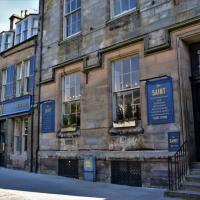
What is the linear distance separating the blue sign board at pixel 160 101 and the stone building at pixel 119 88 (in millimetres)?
30

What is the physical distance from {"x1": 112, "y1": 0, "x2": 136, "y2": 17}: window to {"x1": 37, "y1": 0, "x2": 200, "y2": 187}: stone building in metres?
0.04

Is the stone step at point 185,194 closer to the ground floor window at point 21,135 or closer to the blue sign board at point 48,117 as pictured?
the blue sign board at point 48,117

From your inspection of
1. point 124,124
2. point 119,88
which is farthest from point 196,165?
point 119,88

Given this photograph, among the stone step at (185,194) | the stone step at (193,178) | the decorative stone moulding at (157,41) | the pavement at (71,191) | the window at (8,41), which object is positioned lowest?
the pavement at (71,191)

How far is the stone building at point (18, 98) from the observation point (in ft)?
47.2

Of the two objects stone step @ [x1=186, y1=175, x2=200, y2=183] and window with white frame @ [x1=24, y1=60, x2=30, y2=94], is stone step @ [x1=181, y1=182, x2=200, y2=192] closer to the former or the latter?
stone step @ [x1=186, y1=175, x2=200, y2=183]

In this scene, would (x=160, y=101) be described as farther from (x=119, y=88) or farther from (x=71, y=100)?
(x=71, y=100)

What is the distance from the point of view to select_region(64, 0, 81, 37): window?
41.8 feet

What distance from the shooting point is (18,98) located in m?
15.1

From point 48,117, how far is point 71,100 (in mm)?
1478

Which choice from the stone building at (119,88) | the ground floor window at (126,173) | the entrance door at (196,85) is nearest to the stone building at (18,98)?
the stone building at (119,88)

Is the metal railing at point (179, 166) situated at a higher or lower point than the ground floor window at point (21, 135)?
lower

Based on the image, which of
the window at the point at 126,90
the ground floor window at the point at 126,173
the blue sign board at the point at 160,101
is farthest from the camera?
the window at the point at 126,90

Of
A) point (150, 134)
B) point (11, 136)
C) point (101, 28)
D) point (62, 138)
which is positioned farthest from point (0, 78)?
point (150, 134)
